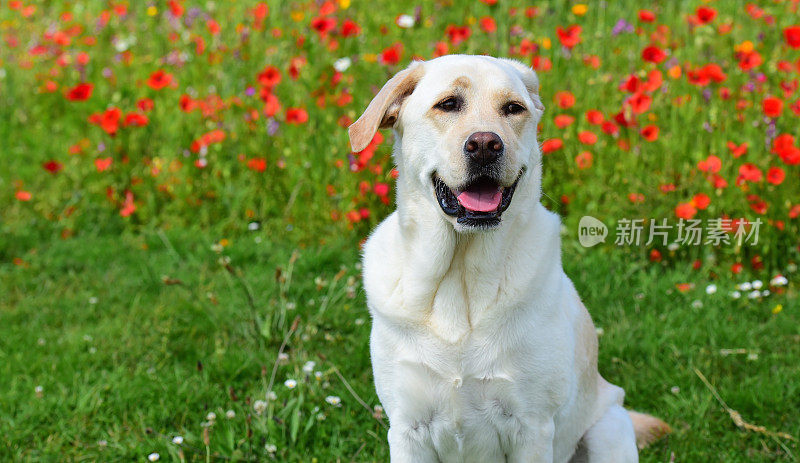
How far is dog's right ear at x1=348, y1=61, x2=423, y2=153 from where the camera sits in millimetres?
2668

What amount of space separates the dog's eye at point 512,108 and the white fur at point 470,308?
3 centimetres

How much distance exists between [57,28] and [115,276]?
3753mm

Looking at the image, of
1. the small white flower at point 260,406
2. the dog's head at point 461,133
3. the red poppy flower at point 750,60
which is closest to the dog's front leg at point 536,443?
the dog's head at point 461,133

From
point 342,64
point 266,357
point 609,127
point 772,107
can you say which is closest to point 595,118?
point 609,127

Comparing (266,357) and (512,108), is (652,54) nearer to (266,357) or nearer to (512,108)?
(512,108)

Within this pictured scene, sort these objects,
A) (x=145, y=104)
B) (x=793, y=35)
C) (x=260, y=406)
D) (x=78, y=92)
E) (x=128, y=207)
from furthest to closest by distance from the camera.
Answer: (x=145, y=104)
(x=128, y=207)
(x=78, y=92)
(x=793, y=35)
(x=260, y=406)

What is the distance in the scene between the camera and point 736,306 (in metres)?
4.29

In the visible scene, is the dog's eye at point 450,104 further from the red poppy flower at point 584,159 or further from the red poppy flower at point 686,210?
the red poppy flower at point 584,159

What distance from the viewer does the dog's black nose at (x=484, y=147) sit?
2.46m

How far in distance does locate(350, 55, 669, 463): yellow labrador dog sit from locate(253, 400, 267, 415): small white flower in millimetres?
730

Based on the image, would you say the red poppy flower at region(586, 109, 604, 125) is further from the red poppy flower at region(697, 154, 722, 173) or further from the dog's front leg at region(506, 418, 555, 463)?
the dog's front leg at region(506, 418, 555, 463)

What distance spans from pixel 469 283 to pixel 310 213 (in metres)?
2.73
